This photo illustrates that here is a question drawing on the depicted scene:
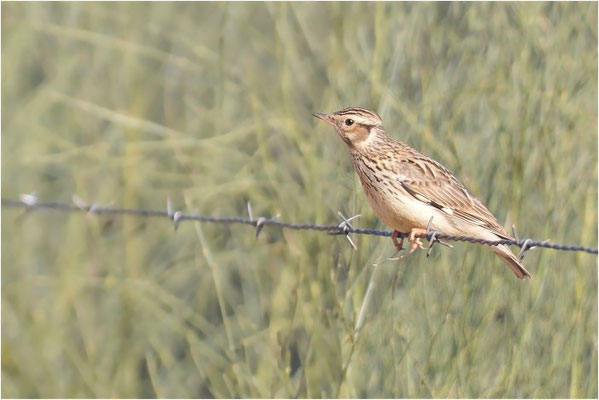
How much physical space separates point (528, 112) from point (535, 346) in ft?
4.28

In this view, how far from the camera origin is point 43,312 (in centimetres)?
1074

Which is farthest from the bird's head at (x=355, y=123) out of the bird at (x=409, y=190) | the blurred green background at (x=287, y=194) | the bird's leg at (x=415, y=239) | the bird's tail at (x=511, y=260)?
the bird's tail at (x=511, y=260)

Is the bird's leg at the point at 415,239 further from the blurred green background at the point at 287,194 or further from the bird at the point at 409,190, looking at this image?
the blurred green background at the point at 287,194

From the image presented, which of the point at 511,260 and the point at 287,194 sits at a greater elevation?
the point at 287,194

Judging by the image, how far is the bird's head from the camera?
7367 millimetres

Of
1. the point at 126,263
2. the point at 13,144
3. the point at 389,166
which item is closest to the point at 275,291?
the point at 126,263

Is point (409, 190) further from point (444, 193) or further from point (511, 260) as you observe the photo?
point (511, 260)

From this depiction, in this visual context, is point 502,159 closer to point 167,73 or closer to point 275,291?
point 275,291

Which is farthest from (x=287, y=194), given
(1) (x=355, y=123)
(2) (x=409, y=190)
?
(2) (x=409, y=190)

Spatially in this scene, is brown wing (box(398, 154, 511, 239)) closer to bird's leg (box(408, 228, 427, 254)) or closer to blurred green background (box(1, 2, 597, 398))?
blurred green background (box(1, 2, 597, 398))

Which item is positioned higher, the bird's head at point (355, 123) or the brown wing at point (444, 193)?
the bird's head at point (355, 123)

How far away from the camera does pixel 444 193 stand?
7.10 meters

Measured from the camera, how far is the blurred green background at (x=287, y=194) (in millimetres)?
7137

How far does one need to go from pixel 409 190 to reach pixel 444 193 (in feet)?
0.64
